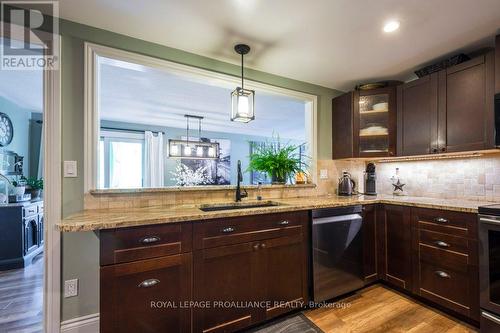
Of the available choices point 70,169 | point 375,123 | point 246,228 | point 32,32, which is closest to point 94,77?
point 32,32

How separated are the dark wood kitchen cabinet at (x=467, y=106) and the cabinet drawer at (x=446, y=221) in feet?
2.13

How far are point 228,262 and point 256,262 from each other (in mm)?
228

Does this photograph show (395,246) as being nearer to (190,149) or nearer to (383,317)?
(383,317)

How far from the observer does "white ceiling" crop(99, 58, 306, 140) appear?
8.85 ft

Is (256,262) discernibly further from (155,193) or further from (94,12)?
(94,12)

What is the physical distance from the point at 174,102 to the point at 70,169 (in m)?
2.38

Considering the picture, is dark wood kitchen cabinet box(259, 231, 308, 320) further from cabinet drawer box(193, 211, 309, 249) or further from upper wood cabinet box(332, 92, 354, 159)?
upper wood cabinet box(332, 92, 354, 159)

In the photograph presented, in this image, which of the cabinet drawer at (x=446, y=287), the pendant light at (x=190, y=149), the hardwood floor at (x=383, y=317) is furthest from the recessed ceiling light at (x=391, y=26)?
the pendant light at (x=190, y=149)

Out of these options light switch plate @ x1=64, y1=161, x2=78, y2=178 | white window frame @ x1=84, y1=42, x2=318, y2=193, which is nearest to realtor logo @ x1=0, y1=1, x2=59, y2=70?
white window frame @ x1=84, y1=42, x2=318, y2=193

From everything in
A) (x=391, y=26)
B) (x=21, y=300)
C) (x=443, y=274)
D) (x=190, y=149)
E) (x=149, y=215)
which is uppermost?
(x=391, y=26)

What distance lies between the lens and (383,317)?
1852 mm

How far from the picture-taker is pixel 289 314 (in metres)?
1.89

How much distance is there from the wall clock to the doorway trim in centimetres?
277

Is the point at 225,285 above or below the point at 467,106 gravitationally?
below
